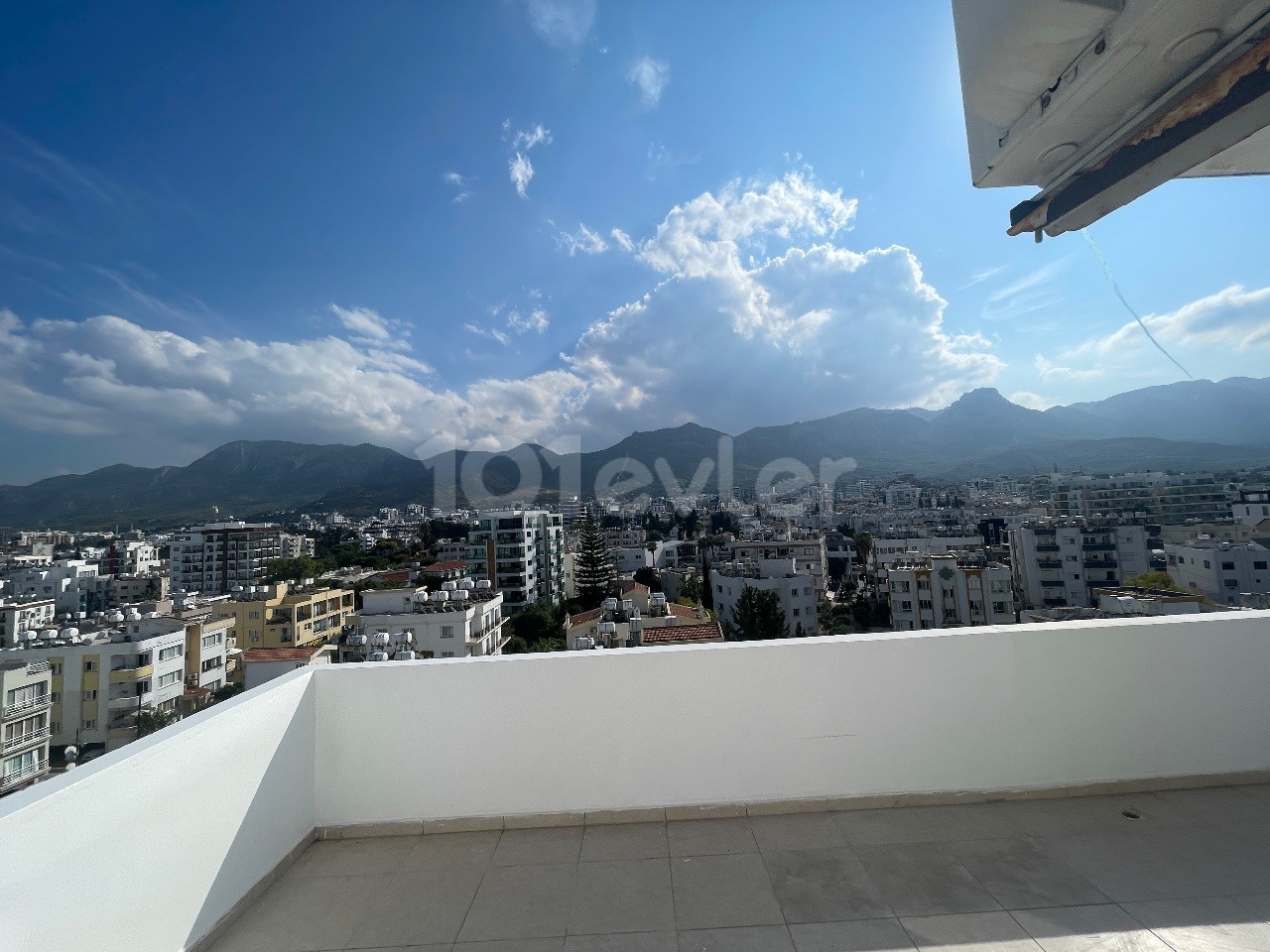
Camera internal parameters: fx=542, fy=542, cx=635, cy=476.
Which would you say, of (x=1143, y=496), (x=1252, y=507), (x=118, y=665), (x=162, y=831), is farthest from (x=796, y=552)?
(x=162, y=831)

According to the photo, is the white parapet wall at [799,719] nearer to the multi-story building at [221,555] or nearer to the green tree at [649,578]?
the multi-story building at [221,555]

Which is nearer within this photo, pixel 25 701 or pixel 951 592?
pixel 25 701

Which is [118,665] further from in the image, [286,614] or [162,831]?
[286,614]

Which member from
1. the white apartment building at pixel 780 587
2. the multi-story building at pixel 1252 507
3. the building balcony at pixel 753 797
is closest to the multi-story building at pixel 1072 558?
the multi-story building at pixel 1252 507

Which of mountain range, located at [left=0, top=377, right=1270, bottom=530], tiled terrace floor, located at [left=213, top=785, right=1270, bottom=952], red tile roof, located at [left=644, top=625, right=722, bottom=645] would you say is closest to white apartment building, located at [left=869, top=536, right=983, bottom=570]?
mountain range, located at [left=0, top=377, right=1270, bottom=530]

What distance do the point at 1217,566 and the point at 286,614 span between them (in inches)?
570

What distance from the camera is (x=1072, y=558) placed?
26.3 feet

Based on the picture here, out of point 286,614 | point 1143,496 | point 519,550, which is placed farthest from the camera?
point 519,550

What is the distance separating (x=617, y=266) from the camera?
9125 millimetres

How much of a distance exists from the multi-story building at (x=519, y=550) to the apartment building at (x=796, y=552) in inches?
293

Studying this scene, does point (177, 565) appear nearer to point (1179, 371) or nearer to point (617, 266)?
point (617, 266)

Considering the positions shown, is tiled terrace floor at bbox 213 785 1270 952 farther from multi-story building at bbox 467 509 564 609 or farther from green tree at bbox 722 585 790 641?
multi-story building at bbox 467 509 564 609

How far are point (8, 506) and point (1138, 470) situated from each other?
49.7ft

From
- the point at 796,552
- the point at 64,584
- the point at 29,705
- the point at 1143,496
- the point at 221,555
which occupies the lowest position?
the point at 796,552
